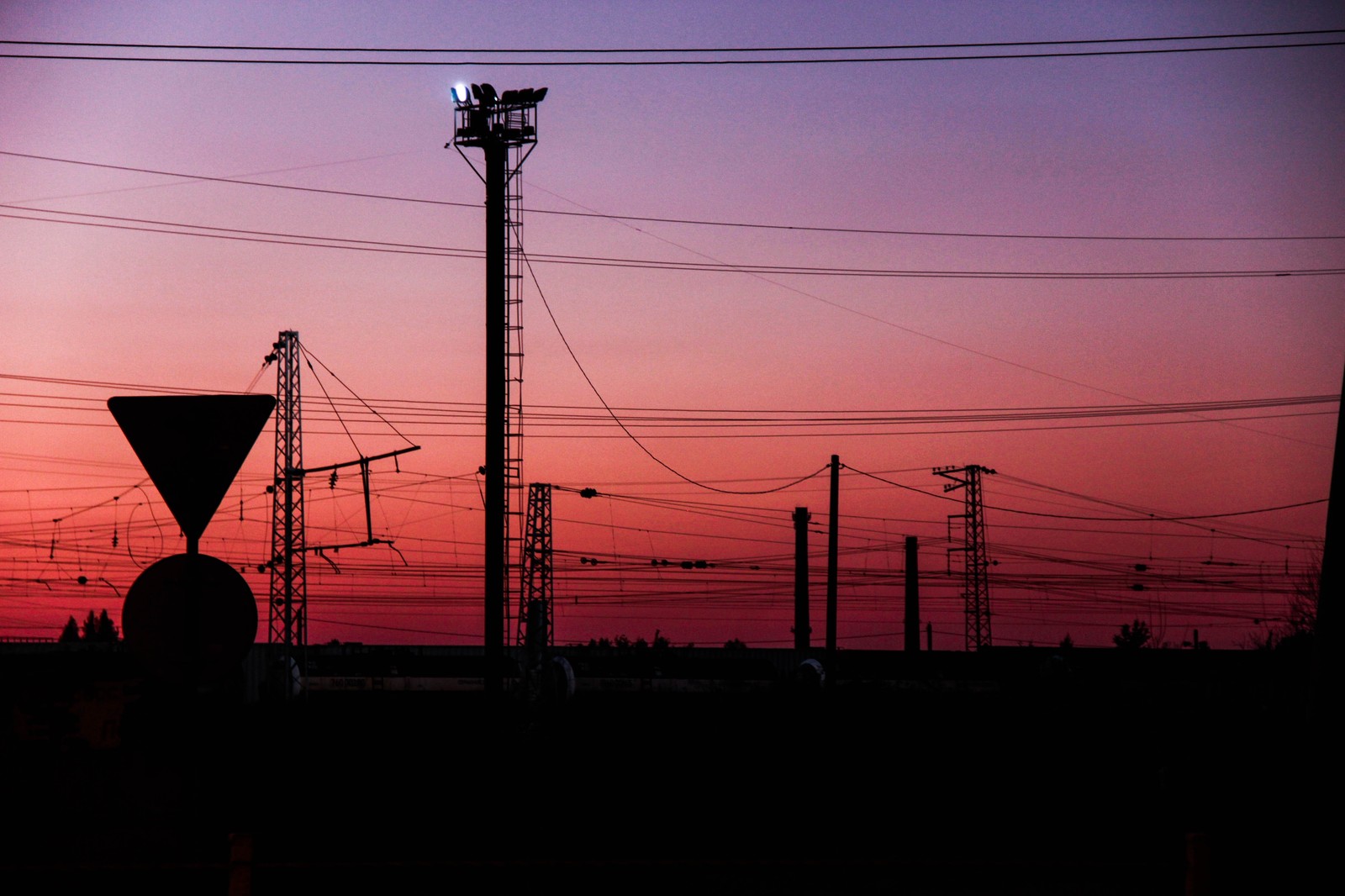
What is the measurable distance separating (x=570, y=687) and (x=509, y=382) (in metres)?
25.3

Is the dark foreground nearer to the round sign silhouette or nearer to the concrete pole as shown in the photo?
the round sign silhouette

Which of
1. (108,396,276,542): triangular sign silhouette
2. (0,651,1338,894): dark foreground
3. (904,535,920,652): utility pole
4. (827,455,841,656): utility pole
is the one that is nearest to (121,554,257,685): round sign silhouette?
(0,651,1338,894): dark foreground

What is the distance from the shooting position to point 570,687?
4634 cm

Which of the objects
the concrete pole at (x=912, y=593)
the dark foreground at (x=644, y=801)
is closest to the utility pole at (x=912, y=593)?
the concrete pole at (x=912, y=593)

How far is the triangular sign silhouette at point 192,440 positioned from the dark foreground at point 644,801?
3.51ft

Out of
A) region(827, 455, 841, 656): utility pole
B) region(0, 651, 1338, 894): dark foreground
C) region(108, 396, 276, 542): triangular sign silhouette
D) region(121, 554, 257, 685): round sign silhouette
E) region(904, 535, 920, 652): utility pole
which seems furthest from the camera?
region(904, 535, 920, 652): utility pole

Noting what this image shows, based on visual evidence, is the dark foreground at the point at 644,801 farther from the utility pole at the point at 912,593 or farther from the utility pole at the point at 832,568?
the utility pole at the point at 912,593

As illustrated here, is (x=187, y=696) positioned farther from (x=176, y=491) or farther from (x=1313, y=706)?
(x=1313, y=706)

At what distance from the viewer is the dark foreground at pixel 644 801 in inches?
396

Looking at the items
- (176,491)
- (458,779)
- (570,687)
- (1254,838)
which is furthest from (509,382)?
(570,687)

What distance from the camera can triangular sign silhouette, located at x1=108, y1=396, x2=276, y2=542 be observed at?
6750 millimetres

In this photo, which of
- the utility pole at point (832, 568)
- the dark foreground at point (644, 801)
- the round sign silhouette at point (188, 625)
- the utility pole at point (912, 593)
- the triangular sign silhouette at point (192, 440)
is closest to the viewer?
the round sign silhouette at point (188, 625)

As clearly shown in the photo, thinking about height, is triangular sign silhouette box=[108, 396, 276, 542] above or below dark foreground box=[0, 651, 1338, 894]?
above

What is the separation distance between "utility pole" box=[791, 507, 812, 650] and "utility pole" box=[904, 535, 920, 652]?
9.62 m
